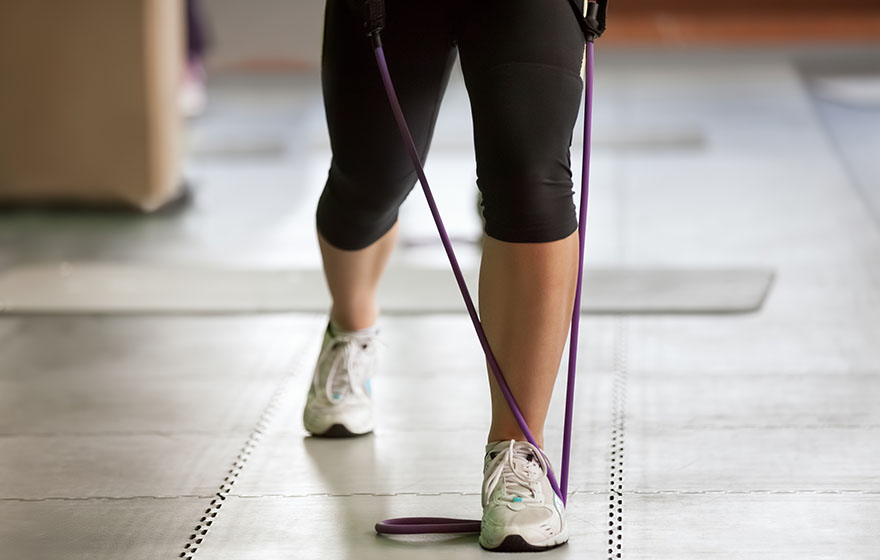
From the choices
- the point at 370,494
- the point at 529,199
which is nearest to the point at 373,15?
the point at 529,199

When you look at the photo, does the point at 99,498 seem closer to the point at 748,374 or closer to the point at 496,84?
the point at 496,84

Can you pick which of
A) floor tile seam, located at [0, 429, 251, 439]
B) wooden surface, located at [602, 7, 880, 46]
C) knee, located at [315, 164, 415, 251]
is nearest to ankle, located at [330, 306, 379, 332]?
knee, located at [315, 164, 415, 251]

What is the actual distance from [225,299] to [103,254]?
0.57m

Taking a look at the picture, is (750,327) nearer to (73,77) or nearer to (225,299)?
(225,299)

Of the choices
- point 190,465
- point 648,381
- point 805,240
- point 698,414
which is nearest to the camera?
point 190,465

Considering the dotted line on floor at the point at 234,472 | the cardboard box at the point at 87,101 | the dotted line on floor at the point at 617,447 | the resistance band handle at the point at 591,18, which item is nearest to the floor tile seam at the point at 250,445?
the dotted line on floor at the point at 234,472

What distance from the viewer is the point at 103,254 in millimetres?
3006

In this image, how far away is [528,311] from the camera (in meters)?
1.40

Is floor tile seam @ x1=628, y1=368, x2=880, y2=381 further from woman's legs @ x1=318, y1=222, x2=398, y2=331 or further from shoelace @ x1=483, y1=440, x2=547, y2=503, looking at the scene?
shoelace @ x1=483, y1=440, x2=547, y2=503

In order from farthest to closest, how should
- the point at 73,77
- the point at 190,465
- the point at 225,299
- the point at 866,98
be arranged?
the point at 866,98
the point at 73,77
the point at 225,299
the point at 190,465

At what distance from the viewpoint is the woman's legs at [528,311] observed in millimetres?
1394

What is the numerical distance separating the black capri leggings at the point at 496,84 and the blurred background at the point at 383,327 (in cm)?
43

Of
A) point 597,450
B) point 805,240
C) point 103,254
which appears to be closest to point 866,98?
point 805,240

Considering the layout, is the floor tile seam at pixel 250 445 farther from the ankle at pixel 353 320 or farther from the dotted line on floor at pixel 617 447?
the dotted line on floor at pixel 617 447
